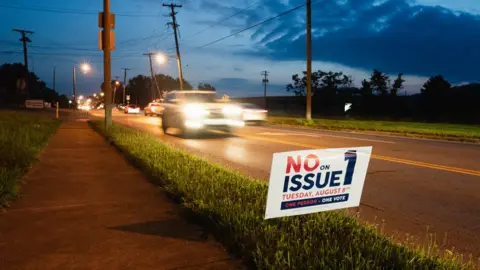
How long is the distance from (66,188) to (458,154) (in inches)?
409

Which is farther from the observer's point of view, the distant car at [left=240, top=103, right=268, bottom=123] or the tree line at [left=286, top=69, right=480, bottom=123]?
the tree line at [left=286, top=69, right=480, bottom=123]

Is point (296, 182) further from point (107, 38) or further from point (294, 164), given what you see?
point (107, 38)

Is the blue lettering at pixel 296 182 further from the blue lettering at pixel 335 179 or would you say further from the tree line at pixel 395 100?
the tree line at pixel 395 100

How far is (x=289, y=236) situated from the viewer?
4.13m

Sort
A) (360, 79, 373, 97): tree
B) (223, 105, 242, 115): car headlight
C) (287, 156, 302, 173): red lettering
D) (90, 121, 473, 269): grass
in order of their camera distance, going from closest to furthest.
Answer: (90, 121, 473, 269): grass < (287, 156, 302, 173): red lettering < (223, 105, 242, 115): car headlight < (360, 79, 373, 97): tree

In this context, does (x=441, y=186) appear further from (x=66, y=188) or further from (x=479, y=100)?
(x=479, y=100)

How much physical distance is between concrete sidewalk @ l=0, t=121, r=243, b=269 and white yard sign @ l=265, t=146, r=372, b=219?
2.26 ft

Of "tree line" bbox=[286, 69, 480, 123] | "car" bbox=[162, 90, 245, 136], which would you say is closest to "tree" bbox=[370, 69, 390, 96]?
"tree line" bbox=[286, 69, 480, 123]

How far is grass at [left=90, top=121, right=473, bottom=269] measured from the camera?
353 centimetres

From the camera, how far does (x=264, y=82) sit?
96062 millimetres

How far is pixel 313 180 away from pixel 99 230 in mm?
2395

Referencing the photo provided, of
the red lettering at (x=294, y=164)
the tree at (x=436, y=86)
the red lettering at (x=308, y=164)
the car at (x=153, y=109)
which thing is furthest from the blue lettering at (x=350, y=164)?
the tree at (x=436, y=86)

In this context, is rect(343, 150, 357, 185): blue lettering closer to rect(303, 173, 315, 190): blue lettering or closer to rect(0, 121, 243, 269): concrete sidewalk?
rect(303, 173, 315, 190): blue lettering

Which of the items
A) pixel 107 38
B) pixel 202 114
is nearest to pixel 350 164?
pixel 202 114
